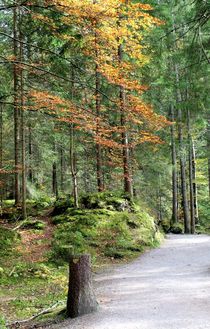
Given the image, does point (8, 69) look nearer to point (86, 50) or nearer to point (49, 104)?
point (49, 104)

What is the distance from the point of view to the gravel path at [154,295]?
5.45 metres

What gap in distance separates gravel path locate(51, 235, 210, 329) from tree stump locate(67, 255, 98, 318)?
17 cm

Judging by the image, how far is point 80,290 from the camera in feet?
20.1

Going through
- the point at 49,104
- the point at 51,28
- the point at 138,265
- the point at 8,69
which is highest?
the point at 8,69

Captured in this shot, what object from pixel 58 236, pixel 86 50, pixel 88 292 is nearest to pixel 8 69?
pixel 86 50

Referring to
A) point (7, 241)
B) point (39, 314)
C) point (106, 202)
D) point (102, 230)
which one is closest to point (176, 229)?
point (106, 202)

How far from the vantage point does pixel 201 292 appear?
280 inches

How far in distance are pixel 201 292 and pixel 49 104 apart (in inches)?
293

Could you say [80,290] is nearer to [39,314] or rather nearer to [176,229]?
[39,314]

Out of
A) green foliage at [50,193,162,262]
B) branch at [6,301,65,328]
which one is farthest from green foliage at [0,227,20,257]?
branch at [6,301,65,328]

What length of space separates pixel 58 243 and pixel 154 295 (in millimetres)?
5875

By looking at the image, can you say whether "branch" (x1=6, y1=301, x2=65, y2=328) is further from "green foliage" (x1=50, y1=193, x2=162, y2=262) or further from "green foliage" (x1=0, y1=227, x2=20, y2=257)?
"green foliage" (x1=0, y1=227, x2=20, y2=257)

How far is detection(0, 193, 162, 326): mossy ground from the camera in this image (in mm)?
8336

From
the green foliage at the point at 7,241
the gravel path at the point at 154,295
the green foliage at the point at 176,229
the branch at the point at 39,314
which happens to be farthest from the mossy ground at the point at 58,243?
the green foliage at the point at 176,229
